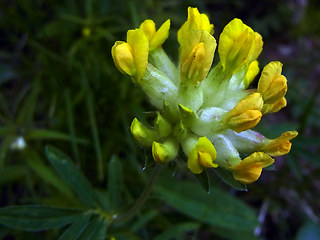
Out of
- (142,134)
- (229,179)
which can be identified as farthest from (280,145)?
(142,134)

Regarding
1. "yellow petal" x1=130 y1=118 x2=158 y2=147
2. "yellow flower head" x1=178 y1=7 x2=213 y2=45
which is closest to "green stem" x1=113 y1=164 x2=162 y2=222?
"yellow petal" x1=130 y1=118 x2=158 y2=147

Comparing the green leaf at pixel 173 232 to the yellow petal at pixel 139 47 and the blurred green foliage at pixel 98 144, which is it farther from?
the yellow petal at pixel 139 47

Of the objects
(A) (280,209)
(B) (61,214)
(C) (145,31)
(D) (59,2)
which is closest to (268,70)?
(C) (145,31)

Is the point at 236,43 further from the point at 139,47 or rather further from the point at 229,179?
the point at 229,179

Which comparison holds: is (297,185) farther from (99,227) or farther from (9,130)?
(9,130)

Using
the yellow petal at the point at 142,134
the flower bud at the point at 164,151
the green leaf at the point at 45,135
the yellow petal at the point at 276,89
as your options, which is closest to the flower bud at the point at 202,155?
the flower bud at the point at 164,151

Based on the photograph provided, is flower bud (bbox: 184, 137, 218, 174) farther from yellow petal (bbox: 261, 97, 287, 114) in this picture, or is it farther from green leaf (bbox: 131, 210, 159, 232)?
green leaf (bbox: 131, 210, 159, 232)
